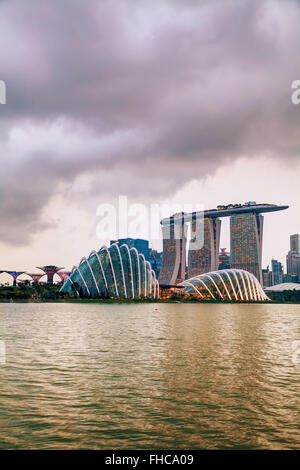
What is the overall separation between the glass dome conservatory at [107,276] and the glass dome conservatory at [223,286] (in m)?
30.4

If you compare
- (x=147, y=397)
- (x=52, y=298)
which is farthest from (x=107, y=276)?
(x=147, y=397)

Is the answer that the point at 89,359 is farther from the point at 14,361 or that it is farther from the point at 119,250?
the point at 119,250

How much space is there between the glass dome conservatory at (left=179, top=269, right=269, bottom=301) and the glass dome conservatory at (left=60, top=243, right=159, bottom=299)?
1198 inches

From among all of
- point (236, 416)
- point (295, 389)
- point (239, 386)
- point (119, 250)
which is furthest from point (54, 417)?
point (119, 250)

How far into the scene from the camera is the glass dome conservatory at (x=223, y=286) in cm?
14900

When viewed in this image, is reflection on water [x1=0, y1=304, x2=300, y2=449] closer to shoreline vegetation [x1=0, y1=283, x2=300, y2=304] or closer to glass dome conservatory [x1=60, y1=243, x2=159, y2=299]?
shoreline vegetation [x1=0, y1=283, x2=300, y2=304]

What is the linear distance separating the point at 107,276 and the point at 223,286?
48.8m

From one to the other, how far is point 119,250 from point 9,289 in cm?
4344

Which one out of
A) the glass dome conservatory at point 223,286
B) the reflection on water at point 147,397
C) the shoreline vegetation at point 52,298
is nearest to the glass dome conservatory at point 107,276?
the shoreline vegetation at point 52,298

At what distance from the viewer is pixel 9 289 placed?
140750mm

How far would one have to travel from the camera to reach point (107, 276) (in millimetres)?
121438

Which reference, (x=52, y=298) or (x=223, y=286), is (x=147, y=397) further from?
(x=223, y=286)

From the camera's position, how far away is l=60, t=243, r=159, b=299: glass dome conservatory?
121000 mm

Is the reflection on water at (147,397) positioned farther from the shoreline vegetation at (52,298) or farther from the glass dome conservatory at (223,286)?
the glass dome conservatory at (223,286)
